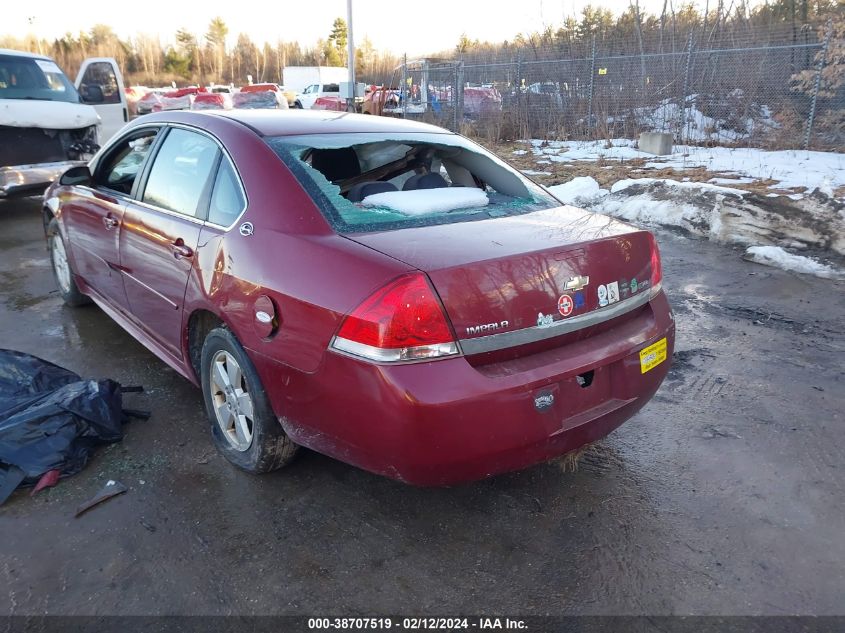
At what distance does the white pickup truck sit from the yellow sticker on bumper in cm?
786

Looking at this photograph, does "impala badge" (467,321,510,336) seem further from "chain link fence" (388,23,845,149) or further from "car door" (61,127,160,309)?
"chain link fence" (388,23,845,149)

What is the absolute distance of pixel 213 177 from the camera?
10.2 feet

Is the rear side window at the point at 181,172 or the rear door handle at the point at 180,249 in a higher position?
the rear side window at the point at 181,172

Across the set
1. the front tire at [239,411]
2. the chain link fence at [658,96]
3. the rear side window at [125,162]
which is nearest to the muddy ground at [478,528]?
the front tire at [239,411]

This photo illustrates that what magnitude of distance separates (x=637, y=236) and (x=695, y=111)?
1374 cm

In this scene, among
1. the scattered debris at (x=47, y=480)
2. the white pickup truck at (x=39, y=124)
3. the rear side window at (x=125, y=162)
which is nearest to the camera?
the scattered debris at (x=47, y=480)

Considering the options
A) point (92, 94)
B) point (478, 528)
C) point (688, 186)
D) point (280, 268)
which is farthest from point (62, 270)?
point (688, 186)

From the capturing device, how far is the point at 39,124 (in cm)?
859

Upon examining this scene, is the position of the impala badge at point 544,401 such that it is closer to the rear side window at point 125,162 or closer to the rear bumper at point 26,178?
the rear side window at point 125,162

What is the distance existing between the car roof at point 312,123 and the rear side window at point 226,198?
10.0 inches

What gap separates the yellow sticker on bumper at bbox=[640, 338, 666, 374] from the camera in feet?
8.95

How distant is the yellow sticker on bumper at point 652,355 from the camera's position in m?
2.73

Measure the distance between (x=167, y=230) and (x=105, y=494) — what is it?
128cm

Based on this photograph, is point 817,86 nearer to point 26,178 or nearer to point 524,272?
point 524,272
